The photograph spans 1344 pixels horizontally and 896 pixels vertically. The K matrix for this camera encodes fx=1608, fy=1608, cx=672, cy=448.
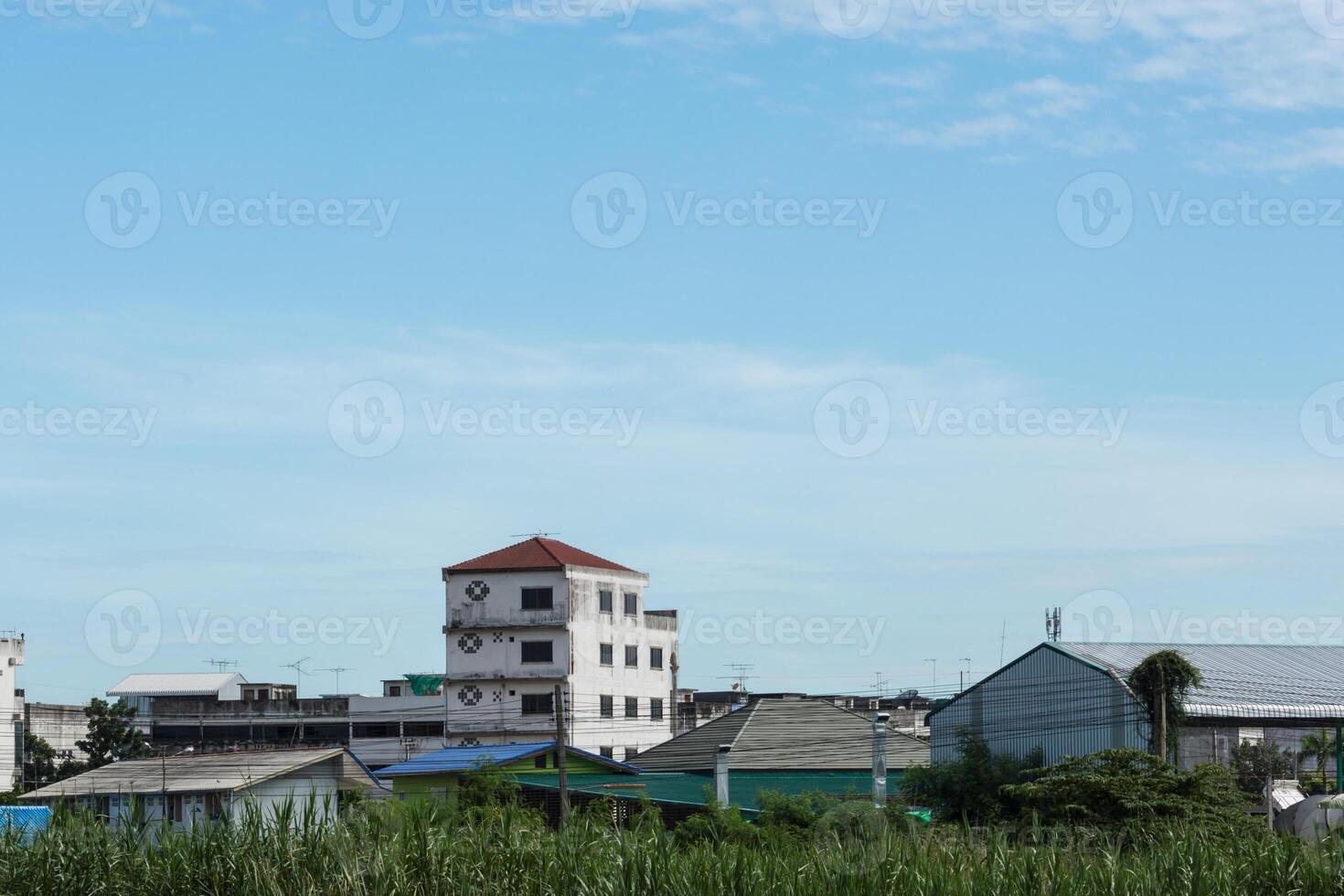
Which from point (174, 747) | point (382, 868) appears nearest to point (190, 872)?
point (382, 868)

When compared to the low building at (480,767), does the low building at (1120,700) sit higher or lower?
higher

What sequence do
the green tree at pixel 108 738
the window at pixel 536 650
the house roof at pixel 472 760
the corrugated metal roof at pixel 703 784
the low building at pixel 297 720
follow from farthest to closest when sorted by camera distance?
the low building at pixel 297 720
the window at pixel 536 650
the green tree at pixel 108 738
the house roof at pixel 472 760
the corrugated metal roof at pixel 703 784

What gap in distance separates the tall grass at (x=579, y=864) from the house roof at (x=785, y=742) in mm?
35410

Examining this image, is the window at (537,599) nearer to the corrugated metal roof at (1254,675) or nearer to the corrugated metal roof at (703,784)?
the corrugated metal roof at (703,784)

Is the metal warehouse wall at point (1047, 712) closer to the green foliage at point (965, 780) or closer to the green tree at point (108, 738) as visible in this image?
the green foliage at point (965, 780)

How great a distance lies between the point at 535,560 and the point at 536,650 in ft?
12.5

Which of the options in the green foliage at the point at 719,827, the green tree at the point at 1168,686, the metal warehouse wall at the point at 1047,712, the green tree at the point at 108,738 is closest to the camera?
the green foliage at the point at 719,827

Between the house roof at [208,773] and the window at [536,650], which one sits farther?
the window at [536,650]

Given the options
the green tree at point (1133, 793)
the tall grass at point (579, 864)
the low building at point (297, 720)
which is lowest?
the low building at point (297, 720)

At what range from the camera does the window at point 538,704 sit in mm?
65812

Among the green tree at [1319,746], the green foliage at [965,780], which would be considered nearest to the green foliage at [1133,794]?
the green foliage at [965,780]

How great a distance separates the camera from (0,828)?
22609 millimetres

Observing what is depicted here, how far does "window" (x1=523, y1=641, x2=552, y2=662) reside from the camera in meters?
66.1

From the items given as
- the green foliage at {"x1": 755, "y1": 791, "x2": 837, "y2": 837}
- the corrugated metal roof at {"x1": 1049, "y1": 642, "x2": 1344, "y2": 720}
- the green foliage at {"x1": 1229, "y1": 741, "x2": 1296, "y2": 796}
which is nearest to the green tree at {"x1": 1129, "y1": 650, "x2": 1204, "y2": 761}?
the corrugated metal roof at {"x1": 1049, "y1": 642, "x2": 1344, "y2": 720}
